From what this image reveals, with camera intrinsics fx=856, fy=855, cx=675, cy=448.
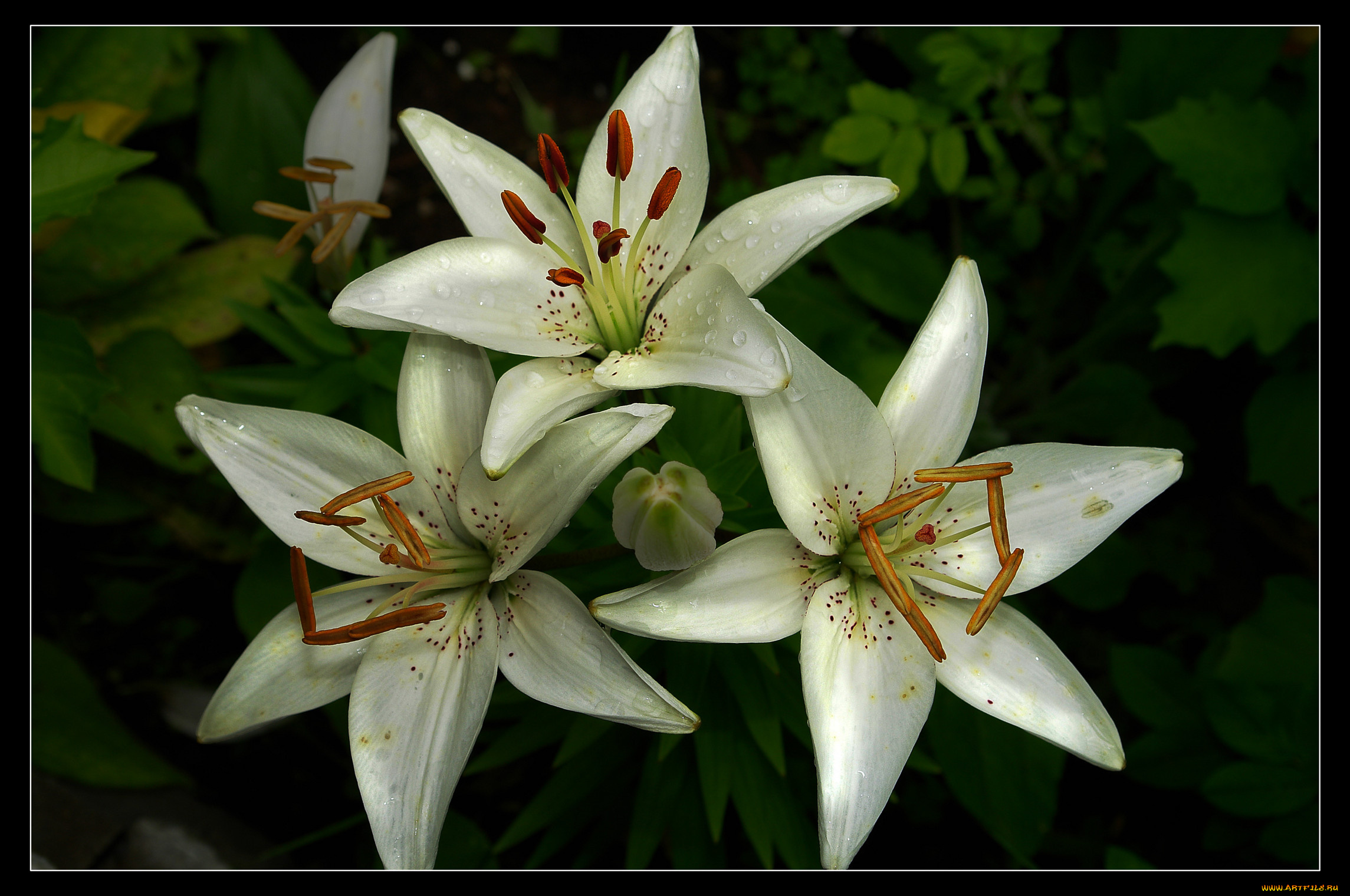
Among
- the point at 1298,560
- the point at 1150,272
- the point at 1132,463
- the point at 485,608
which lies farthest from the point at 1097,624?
the point at 485,608

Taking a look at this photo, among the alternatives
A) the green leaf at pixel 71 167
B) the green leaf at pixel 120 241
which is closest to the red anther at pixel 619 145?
the green leaf at pixel 71 167

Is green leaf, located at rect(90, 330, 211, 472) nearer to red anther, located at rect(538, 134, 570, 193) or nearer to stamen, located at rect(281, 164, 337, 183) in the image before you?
stamen, located at rect(281, 164, 337, 183)

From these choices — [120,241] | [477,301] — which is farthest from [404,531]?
[120,241]

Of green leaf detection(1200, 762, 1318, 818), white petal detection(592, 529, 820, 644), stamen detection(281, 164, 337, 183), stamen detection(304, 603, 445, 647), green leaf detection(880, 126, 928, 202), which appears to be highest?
stamen detection(281, 164, 337, 183)

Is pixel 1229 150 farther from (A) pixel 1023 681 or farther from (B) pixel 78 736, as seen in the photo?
(B) pixel 78 736

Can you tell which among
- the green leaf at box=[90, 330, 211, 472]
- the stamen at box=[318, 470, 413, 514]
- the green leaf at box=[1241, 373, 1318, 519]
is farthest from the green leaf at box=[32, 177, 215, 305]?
the green leaf at box=[1241, 373, 1318, 519]

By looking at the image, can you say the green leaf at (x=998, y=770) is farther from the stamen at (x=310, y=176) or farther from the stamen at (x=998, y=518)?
the stamen at (x=310, y=176)
